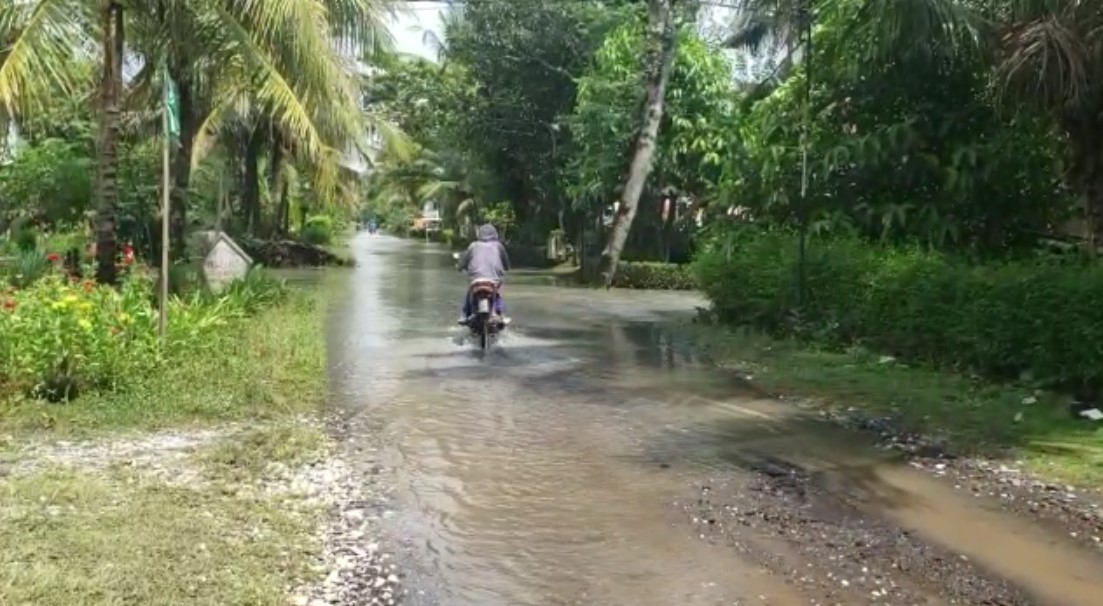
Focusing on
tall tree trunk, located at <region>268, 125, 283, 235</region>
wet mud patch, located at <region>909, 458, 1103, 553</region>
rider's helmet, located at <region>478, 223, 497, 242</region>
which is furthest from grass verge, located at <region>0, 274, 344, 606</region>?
tall tree trunk, located at <region>268, 125, 283, 235</region>

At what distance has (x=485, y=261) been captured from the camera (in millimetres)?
13617

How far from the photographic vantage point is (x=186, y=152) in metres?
20.2

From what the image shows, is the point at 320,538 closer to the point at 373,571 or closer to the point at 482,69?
the point at 373,571

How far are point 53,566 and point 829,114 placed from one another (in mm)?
12447

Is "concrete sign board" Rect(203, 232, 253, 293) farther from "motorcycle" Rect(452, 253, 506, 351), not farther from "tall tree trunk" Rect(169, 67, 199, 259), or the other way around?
"motorcycle" Rect(452, 253, 506, 351)

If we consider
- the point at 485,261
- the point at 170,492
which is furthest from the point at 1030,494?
the point at 485,261

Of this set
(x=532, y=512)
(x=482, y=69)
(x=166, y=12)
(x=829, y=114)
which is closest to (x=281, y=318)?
(x=166, y=12)

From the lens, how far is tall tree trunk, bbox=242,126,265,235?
117 feet

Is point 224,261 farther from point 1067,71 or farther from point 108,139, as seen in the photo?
point 1067,71

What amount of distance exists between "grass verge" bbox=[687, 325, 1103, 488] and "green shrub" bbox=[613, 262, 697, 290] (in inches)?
481

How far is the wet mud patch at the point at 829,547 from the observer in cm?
491

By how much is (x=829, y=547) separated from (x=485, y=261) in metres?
8.57

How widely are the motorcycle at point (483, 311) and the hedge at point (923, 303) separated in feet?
11.9

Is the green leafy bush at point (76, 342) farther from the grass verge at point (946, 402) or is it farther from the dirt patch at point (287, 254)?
the dirt patch at point (287, 254)
